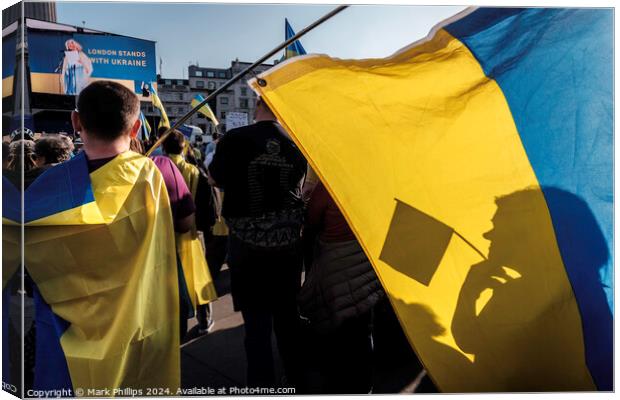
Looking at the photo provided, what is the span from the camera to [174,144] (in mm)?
3748

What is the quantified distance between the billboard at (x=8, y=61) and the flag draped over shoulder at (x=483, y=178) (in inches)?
56.2

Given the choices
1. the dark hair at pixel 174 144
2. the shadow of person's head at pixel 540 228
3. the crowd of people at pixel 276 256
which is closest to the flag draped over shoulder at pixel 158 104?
the dark hair at pixel 174 144

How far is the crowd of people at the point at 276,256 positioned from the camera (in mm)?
2438

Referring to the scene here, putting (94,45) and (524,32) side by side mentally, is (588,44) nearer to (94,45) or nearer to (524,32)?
(524,32)

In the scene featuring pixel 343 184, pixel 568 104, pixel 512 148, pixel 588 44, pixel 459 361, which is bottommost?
pixel 459 361

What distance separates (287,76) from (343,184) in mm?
521

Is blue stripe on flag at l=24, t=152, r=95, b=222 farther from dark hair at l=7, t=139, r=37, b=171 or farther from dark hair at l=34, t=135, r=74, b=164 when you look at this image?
dark hair at l=34, t=135, r=74, b=164

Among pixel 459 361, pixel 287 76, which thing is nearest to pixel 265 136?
pixel 287 76

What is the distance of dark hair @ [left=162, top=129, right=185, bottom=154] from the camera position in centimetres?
371

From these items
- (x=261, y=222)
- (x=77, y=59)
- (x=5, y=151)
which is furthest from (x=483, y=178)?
(x=5, y=151)

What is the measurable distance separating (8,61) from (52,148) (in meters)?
0.50

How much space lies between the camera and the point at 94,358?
2131mm

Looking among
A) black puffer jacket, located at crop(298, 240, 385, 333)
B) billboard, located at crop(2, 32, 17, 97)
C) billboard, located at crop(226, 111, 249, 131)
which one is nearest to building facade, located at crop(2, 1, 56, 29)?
billboard, located at crop(2, 32, 17, 97)

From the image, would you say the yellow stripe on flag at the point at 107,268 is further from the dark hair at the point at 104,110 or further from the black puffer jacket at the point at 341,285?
the black puffer jacket at the point at 341,285
